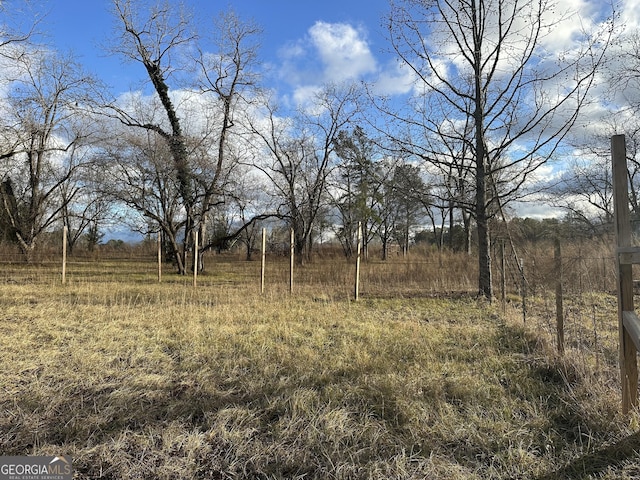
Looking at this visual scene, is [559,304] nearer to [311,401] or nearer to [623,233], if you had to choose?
[623,233]

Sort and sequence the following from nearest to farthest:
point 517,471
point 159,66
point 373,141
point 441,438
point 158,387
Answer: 1. point 517,471
2. point 441,438
3. point 158,387
4. point 373,141
5. point 159,66

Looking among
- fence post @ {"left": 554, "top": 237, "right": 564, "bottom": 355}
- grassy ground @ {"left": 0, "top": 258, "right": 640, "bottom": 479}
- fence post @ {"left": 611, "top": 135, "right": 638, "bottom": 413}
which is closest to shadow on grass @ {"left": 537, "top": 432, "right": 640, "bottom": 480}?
grassy ground @ {"left": 0, "top": 258, "right": 640, "bottom": 479}

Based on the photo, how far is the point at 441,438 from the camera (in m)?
2.86

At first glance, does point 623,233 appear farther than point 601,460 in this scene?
Yes

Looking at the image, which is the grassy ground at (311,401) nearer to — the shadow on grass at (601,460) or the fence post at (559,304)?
the shadow on grass at (601,460)

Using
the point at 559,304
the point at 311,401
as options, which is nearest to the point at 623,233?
the point at 559,304

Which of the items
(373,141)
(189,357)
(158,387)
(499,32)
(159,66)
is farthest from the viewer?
(159,66)

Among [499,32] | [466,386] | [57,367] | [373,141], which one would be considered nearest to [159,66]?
[373,141]

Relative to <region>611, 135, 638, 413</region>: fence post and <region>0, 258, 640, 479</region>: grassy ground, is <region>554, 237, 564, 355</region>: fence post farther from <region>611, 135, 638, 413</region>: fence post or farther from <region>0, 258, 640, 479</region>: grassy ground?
<region>611, 135, 638, 413</region>: fence post

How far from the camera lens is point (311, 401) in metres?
3.39

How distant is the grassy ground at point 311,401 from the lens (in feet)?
8.35

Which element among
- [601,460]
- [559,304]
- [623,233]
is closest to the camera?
[601,460]

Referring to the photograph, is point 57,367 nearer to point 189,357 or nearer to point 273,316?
point 189,357

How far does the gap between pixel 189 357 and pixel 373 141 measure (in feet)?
26.3
